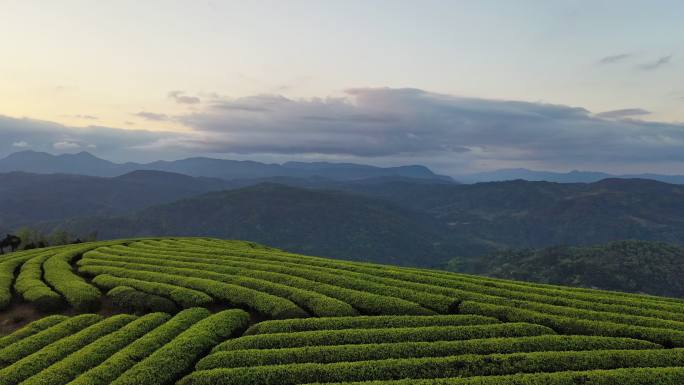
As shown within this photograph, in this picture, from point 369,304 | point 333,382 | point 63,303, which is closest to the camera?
point 333,382

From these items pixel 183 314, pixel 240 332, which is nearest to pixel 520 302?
pixel 240 332

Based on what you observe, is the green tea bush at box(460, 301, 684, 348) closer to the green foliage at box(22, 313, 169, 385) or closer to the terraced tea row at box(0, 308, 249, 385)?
the terraced tea row at box(0, 308, 249, 385)

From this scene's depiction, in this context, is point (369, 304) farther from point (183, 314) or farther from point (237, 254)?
point (237, 254)

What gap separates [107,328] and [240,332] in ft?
26.8

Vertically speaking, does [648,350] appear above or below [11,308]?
above

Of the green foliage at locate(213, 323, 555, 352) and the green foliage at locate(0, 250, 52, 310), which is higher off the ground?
the green foliage at locate(213, 323, 555, 352)

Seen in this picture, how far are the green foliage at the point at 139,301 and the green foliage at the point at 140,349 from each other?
2.19 m

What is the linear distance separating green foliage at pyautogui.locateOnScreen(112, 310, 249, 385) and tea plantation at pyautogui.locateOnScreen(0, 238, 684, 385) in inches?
3.2

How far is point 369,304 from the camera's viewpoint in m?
26.7

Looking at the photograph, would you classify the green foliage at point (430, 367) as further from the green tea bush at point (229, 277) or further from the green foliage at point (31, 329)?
the green foliage at point (31, 329)

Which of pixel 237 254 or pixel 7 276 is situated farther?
pixel 237 254

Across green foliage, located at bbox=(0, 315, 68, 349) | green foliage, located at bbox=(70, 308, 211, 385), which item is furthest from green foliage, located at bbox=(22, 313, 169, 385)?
green foliage, located at bbox=(0, 315, 68, 349)

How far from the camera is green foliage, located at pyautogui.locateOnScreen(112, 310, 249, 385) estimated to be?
1909 centimetres

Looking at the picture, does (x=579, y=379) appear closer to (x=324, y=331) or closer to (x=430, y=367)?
(x=430, y=367)
